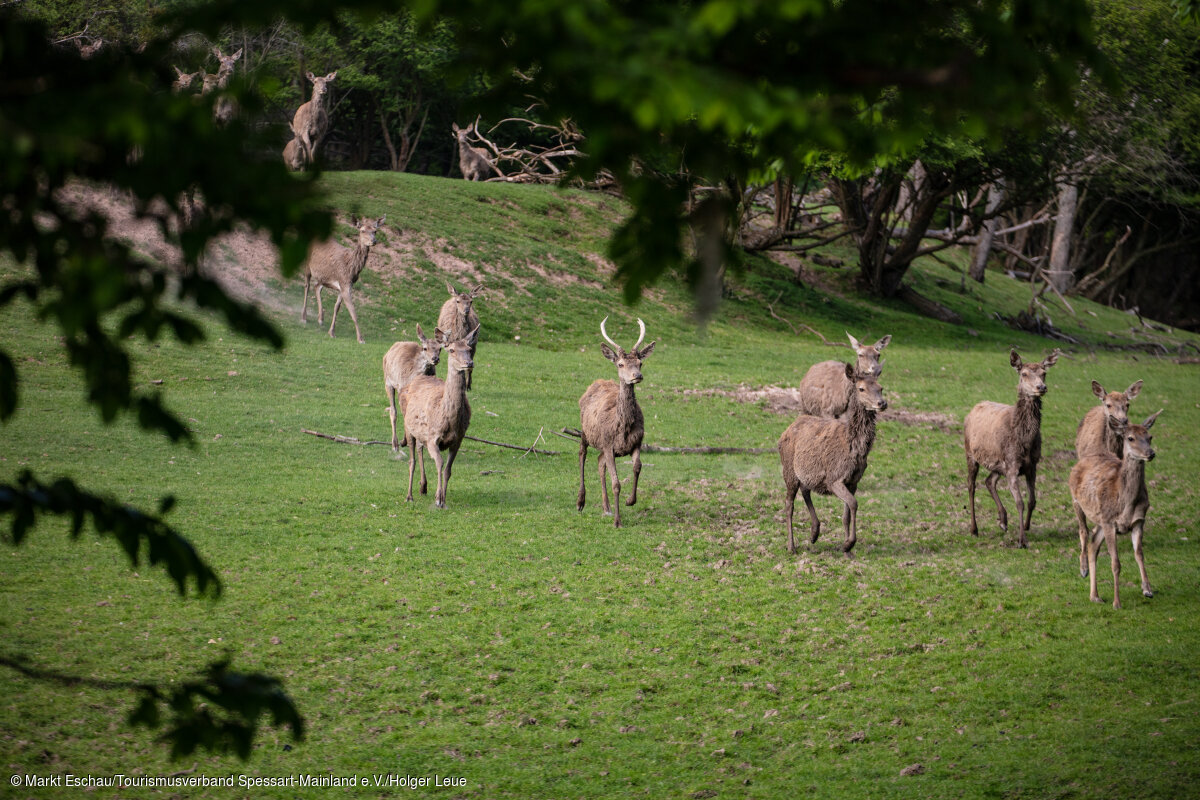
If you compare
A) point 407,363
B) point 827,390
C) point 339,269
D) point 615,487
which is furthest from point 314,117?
point 615,487

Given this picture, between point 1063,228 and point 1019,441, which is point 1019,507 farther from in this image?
point 1063,228

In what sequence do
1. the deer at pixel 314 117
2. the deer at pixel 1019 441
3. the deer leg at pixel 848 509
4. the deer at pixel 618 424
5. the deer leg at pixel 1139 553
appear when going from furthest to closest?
the deer at pixel 314 117
the deer at pixel 618 424
the deer at pixel 1019 441
the deer leg at pixel 848 509
the deer leg at pixel 1139 553

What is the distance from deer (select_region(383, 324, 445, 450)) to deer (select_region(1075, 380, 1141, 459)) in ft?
28.9

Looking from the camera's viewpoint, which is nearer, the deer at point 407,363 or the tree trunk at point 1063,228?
the deer at point 407,363

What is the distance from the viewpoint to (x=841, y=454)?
11.1m

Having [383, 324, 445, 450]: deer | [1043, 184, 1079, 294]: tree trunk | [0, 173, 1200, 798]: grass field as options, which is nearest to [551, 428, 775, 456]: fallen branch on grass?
[0, 173, 1200, 798]: grass field

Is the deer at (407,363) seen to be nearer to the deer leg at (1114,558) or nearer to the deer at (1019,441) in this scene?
the deer at (1019,441)

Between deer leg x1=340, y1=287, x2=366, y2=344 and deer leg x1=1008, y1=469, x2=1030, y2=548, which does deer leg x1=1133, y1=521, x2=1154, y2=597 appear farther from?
deer leg x1=340, y1=287, x2=366, y2=344

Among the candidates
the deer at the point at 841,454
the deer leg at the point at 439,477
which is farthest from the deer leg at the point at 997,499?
the deer leg at the point at 439,477

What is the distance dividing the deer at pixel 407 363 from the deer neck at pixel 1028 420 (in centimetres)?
795

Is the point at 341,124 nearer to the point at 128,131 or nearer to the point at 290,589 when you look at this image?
the point at 290,589

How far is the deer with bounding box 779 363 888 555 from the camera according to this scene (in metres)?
11.1

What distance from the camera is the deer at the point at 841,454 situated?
11.1m

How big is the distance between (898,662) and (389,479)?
7826 millimetres
